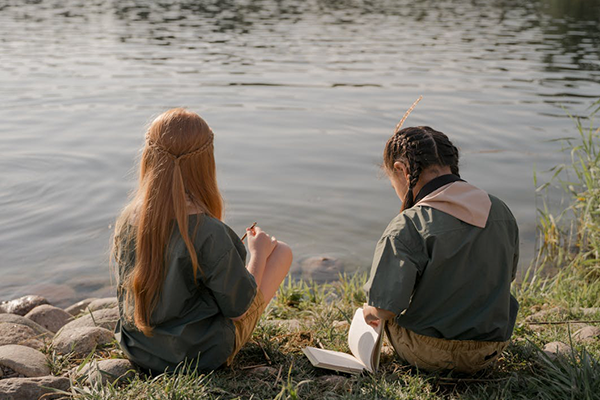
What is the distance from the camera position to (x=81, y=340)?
3.74 meters

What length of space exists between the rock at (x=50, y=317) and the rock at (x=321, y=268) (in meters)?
2.13

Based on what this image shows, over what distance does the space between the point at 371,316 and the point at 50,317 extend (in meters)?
2.58

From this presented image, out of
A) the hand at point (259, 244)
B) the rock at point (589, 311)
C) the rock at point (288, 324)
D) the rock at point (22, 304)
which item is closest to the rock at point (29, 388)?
the hand at point (259, 244)

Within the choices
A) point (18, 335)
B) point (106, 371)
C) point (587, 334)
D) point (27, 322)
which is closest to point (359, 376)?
point (106, 371)

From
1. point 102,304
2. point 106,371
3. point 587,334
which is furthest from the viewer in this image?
point 102,304

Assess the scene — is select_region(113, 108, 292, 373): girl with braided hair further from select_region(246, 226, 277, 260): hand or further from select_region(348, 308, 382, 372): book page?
select_region(348, 308, 382, 372): book page

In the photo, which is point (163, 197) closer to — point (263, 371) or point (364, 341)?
point (263, 371)

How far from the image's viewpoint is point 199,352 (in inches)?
128

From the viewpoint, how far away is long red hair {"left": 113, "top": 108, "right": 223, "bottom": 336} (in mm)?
3129

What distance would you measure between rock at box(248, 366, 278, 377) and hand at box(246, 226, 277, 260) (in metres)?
0.58

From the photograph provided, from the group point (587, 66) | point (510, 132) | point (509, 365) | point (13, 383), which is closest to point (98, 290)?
point (13, 383)

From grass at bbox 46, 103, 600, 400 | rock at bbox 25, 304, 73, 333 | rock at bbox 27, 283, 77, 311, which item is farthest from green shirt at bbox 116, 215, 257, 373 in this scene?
rock at bbox 27, 283, 77, 311

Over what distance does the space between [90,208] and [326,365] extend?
471 cm

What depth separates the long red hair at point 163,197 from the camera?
10.3 ft
